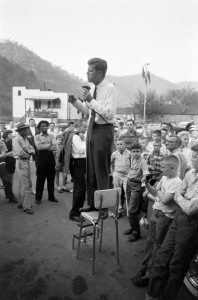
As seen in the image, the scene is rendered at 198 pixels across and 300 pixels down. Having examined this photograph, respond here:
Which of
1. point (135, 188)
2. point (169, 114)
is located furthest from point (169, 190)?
point (169, 114)

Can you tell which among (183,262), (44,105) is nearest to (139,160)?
(183,262)

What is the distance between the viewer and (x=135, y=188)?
432cm

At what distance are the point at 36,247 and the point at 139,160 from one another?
224 centimetres

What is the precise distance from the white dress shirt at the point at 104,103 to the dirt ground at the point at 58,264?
1939 millimetres

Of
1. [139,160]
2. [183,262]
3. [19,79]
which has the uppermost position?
[19,79]

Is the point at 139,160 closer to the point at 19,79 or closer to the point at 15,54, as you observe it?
the point at 19,79

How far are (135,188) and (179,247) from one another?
1837 millimetres

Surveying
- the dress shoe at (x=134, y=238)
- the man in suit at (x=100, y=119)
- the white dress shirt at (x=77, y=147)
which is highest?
the man in suit at (x=100, y=119)

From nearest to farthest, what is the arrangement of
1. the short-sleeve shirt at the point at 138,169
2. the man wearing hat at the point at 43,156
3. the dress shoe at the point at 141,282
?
the dress shoe at the point at 141,282 → the short-sleeve shirt at the point at 138,169 → the man wearing hat at the point at 43,156

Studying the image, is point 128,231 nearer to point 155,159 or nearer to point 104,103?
point 155,159

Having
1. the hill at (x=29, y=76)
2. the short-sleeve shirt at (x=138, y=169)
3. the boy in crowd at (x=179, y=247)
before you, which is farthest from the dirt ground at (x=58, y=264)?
the hill at (x=29, y=76)

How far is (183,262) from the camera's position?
100 inches

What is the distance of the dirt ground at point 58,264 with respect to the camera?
2.83 meters

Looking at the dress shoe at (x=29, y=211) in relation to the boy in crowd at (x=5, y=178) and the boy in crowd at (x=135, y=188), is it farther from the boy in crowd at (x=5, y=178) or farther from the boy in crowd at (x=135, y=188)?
the boy in crowd at (x=135, y=188)
